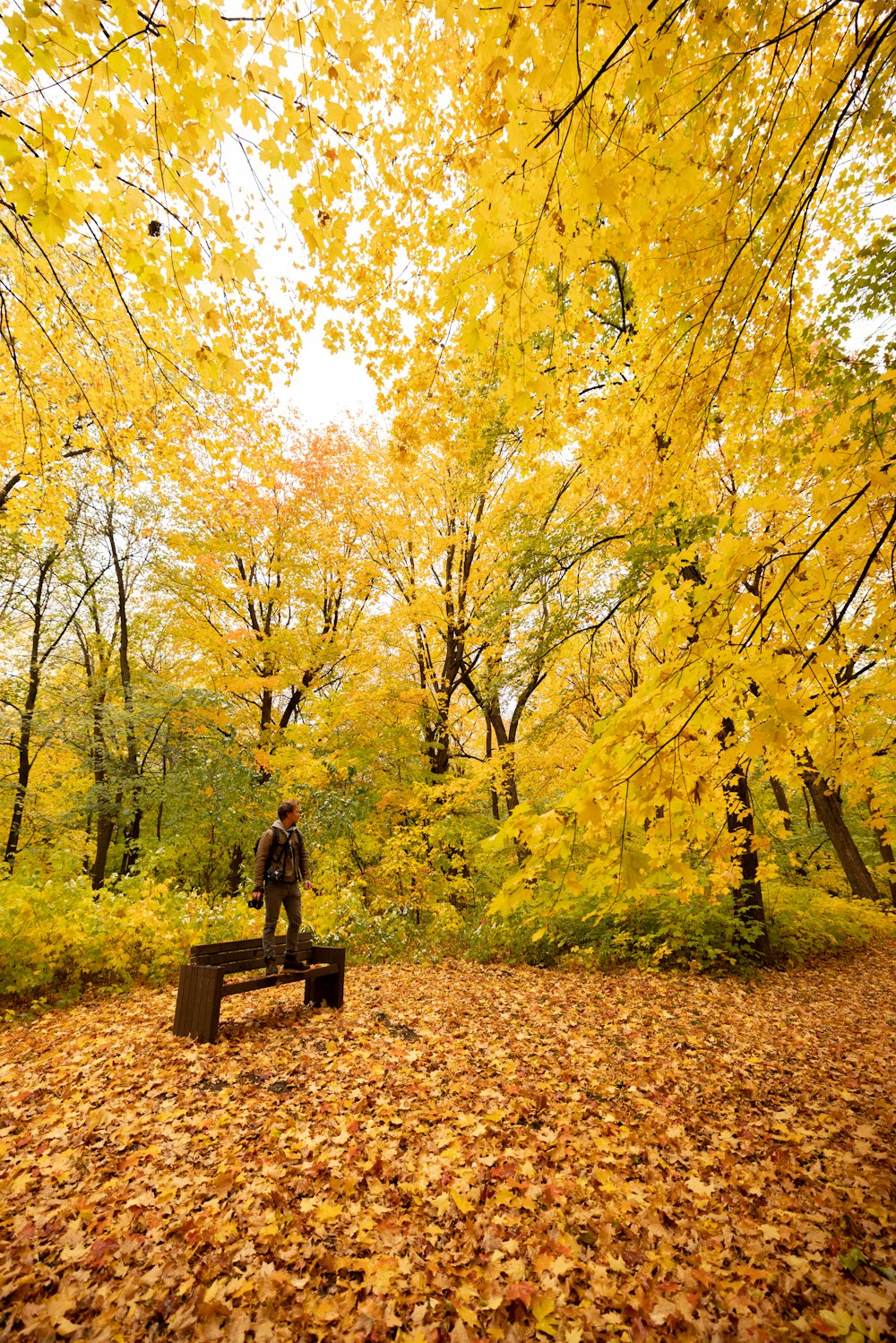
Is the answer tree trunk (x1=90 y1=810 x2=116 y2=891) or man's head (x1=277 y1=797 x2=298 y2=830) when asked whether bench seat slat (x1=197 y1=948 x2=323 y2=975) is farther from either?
tree trunk (x1=90 y1=810 x2=116 y2=891)

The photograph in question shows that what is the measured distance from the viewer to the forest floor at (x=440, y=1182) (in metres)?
2.08

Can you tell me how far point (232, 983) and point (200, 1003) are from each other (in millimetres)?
357

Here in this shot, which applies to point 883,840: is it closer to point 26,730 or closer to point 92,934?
point 92,934

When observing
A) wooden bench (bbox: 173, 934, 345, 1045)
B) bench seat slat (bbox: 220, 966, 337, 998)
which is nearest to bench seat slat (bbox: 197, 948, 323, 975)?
wooden bench (bbox: 173, 934, 345, 1045)

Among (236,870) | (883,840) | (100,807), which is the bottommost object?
(883,840)

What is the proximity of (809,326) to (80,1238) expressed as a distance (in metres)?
7.48

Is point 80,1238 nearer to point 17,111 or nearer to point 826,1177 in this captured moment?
point 826,1177

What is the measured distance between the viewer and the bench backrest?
4.96 m

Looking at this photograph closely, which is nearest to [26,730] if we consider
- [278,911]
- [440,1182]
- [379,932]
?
[379,932]

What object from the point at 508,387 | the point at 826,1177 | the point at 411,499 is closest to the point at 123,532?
the point at 411,499

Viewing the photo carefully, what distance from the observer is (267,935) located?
4.99 m

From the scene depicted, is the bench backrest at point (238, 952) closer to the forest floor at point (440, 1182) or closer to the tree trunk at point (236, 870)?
the forest floor at point (440, 1182)

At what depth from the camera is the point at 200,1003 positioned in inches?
177

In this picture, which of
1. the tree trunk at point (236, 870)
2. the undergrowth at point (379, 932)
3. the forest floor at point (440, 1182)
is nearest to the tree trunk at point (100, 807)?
the tree trunk at point (236, 870)
